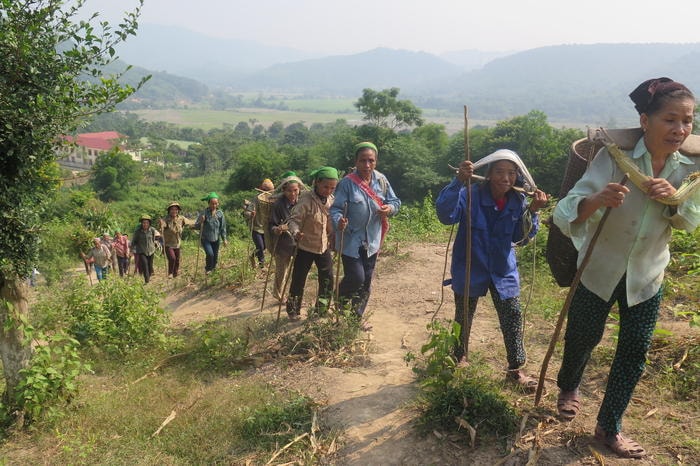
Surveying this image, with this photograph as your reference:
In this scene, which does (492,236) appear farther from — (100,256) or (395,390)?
(100,256)

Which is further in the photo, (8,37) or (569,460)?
(8,37)

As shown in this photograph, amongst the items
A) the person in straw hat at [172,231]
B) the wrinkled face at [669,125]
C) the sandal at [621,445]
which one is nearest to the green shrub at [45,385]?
the sandal at [621,445]

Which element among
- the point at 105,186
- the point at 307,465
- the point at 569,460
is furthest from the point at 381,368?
the point at 105,186

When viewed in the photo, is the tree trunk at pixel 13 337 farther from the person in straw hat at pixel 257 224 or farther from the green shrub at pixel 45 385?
the person in straw hat at pixel 257 224

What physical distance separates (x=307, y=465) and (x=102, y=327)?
10.9 ft

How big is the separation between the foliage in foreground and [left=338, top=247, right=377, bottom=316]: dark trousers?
1637 millimetres

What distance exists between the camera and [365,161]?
4969 millimetres

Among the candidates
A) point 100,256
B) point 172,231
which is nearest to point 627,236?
point 172,231

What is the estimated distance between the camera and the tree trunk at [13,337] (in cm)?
394

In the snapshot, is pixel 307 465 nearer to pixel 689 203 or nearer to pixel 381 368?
pixel 381 368

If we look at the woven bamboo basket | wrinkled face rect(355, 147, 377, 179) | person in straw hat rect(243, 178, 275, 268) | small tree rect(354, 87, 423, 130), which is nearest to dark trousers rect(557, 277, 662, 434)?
the woven bamboo basket

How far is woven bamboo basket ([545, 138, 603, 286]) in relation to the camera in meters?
3.15

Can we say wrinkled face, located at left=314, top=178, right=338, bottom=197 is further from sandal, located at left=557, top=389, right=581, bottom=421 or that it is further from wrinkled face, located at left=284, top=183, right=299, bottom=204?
sandal, located at left=557, top=389, right=581, bottom=421

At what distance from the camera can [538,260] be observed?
7.89m
